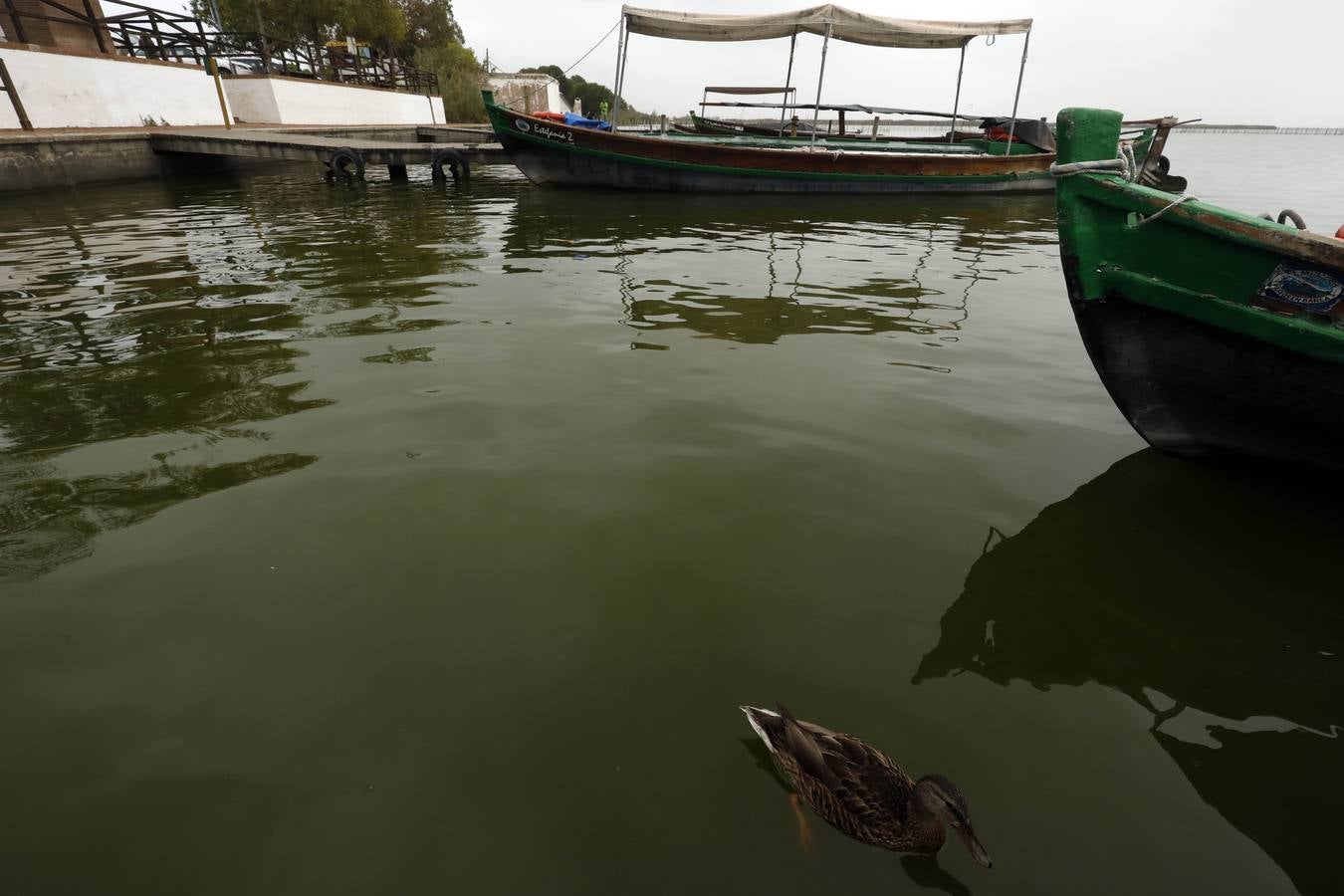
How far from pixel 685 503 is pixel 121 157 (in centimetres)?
1840

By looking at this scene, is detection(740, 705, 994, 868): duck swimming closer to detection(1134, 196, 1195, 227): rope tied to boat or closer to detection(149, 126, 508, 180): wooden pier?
detection(1134, 196, 1195, 227): rope tied to boat

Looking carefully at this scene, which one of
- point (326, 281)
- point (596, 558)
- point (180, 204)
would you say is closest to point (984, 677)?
point (596, 558)

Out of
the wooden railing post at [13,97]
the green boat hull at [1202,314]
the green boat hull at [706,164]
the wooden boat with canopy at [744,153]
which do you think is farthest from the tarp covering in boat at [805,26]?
the wooden railing post at [13,97]

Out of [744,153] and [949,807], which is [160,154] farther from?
[949,807]

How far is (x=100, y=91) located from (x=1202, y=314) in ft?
72.7

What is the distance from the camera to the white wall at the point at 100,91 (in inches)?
542

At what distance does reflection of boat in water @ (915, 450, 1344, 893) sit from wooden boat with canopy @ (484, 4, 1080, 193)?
12.2 m

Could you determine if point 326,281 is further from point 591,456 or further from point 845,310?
point 845,310

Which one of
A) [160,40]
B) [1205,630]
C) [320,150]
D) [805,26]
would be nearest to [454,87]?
[160,40]

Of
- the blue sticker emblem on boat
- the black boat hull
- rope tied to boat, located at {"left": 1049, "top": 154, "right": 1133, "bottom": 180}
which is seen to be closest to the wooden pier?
rope tied to boat, located at {"left": 1049, "top": 154, "right": 1133, "bottom": 180}

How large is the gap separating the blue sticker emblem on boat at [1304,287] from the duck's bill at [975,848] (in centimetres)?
290

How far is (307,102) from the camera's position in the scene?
24.0 m

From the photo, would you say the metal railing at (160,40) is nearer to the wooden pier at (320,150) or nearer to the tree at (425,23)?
the wooden pier at (320,150)

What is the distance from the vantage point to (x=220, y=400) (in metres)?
4.03
